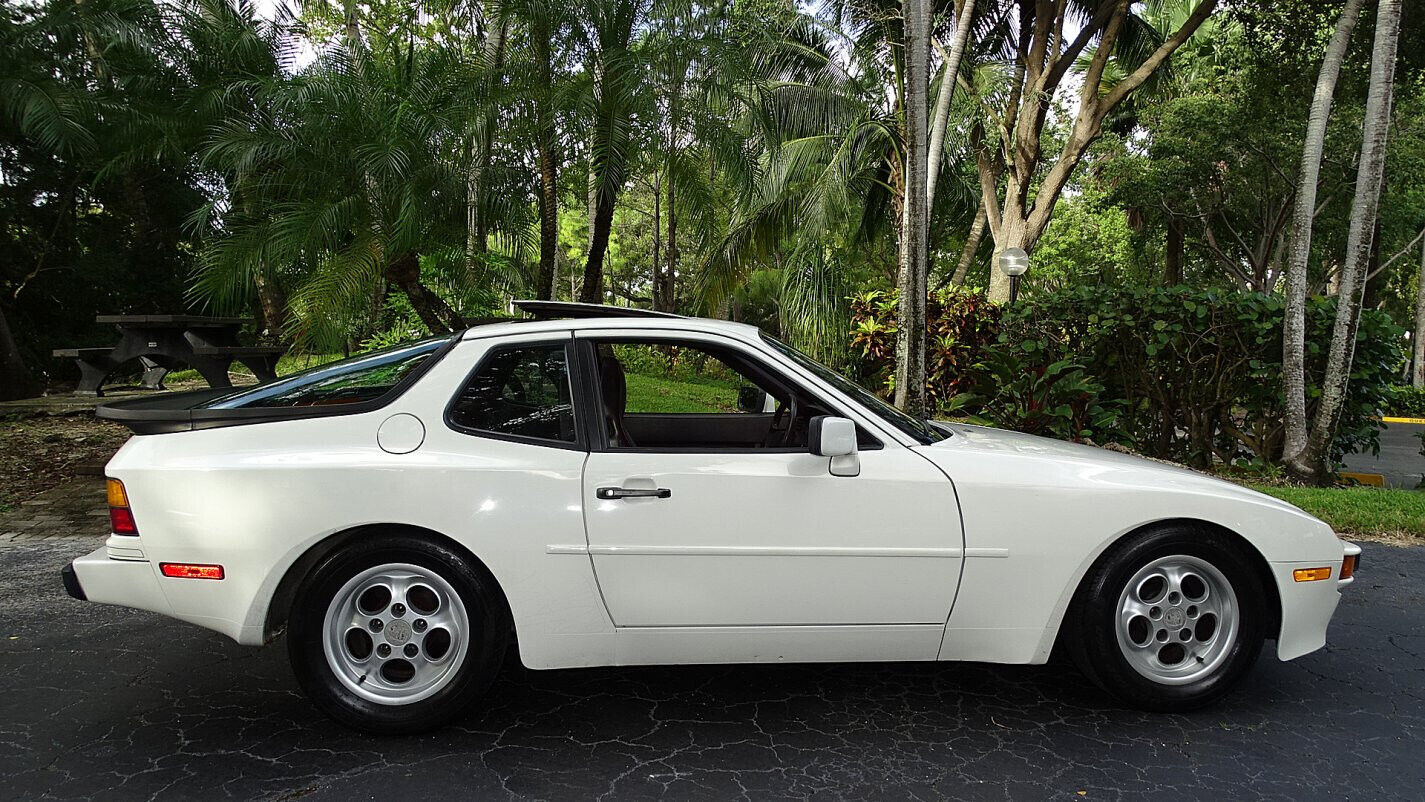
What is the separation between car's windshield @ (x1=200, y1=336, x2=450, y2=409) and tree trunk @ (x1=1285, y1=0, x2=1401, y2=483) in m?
8.23

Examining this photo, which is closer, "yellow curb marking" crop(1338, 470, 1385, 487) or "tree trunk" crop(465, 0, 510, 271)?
"tree trunk" crop(465, 0, 510, 271)

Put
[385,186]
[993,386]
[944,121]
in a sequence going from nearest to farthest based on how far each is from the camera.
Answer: [385,186] → [993,386] → [944,121]

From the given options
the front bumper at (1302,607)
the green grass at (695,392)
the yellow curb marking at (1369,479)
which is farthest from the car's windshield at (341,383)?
the yellow curb marking at (1369,479)

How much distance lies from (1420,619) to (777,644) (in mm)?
3648

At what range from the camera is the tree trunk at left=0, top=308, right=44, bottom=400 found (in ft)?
42.3

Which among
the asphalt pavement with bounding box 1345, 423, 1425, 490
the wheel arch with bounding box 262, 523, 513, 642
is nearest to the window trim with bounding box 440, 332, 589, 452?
the wheel arch with bounding box 262, 523, 513, 642

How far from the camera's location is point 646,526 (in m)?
3.15

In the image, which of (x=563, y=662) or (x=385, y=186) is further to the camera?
(x=385, y=186)

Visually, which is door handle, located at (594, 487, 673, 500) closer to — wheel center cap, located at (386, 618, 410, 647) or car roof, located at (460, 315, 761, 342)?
car roof, located at (460, 315, 761, 342)

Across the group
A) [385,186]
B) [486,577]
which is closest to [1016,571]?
[486,577]

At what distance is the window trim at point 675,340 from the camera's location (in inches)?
128

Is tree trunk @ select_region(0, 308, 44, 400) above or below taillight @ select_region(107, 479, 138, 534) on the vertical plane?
below

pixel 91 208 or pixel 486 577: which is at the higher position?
pixel 91 208

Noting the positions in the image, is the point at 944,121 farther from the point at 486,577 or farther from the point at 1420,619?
the point at 486,577
